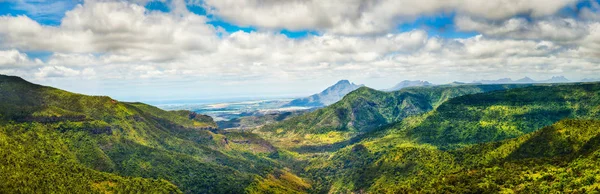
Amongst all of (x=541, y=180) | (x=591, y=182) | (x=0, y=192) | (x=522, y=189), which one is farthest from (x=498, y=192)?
(x=0, y=192)

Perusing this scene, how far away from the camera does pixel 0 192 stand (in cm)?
19938

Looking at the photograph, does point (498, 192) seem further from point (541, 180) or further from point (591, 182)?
point (591, 182)

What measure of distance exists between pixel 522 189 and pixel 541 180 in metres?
15.5

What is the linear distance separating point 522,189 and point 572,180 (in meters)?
21.5

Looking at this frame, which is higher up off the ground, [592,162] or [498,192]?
[592,162]

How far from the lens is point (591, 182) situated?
172 meters

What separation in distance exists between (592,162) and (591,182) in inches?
1216

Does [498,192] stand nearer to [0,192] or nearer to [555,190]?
[555,190]

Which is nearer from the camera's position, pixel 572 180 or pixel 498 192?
pixel 572 180

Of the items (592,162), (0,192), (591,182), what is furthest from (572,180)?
(0,192)

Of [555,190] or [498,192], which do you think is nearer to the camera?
[555,190]

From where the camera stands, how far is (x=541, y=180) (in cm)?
19912

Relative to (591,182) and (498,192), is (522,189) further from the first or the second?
(591,182)


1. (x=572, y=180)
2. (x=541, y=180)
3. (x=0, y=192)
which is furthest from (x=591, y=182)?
(x=0, y=192)
